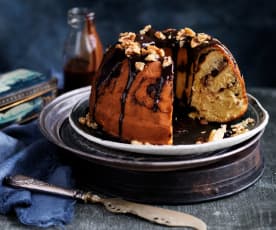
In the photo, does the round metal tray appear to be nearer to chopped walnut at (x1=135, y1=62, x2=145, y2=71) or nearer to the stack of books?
chopped walnut at (x1=135, y1=62, x2=145, y2=71)

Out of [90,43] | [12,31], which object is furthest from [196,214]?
[12,31]

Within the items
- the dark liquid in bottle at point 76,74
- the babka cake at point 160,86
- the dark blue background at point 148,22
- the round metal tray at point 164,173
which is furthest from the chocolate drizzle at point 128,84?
the dark blue background at point 148,22

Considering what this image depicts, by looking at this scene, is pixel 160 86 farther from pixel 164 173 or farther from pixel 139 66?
pixel 164 173

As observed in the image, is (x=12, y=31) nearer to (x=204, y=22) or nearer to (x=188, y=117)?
(x=204, y=22)

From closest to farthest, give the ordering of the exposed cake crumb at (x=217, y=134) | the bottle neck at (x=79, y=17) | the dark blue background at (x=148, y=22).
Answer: the exposed cake crumb at (x=217, y=134)
the bottle neck at (x=79, y=17)
the dark blue background at (x=148, y=22)

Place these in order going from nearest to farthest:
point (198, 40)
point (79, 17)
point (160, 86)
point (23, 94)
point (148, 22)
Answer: point (160, 86), point (198, 40), point (23, 94), point (79, 17), point (148, 22)

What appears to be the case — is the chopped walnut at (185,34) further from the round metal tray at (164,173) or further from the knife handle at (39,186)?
the knife handle at (39,186)

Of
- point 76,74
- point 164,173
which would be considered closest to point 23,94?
point 76,74
